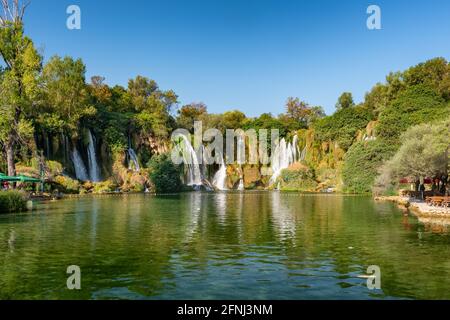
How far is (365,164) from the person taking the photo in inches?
2692

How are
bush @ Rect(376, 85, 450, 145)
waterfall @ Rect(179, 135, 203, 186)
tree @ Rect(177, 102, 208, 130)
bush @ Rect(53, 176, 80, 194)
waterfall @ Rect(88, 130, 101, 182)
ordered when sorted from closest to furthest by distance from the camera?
bush @ Rect(53, 176, 80, 194)
bush @ Rect(376, 85, 450, 145)
waterfall @ Rect(88, 130, 101, 182)
waterfall @ Rect(179, 135, 203, 186)
tree @ Rect(177, 102, 208, 130)

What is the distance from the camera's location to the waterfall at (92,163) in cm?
7200

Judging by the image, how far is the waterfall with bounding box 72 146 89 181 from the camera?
228ft

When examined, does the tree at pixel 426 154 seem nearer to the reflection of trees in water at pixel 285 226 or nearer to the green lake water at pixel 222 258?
the green lake water at pixel 222 258

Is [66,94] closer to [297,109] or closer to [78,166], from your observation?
[78,166]

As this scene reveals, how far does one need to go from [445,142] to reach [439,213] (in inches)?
274

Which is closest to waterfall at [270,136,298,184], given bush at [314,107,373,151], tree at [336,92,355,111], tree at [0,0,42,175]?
bush at [314,107,373,151]

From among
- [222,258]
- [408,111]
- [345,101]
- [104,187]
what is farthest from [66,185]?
[345,101]

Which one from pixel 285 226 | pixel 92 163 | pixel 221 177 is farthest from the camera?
pixel 221 177

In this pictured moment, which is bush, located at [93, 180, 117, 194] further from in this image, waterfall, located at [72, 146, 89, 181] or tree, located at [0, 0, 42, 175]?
tree, located at [0, 0, 42, 175]

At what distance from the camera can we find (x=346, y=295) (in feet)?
38.3

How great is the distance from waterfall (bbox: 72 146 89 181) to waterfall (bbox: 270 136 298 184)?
38.8m

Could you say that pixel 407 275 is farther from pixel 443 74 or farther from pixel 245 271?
pixel 443 74

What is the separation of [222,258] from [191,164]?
69385 mm
